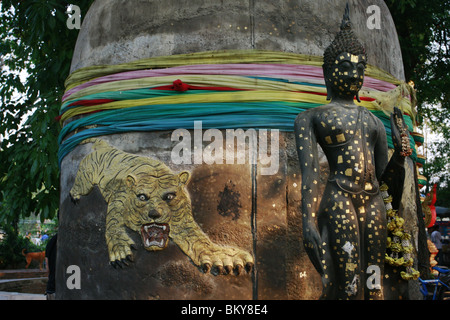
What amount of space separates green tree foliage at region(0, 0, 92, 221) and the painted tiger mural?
3828 millimetres

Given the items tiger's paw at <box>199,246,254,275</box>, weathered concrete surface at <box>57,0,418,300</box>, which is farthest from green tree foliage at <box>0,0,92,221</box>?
tiger's paw at <box>199,246,254,275</box>

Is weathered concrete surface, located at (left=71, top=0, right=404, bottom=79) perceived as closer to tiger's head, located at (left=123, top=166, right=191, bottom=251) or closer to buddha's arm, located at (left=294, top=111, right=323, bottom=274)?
tiger's head, located at (left=123, top=166, right=191, bottom=251)

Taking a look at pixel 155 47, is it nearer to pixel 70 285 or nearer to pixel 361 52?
pixel 361 52

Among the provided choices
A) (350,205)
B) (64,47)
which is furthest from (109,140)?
(64,47)

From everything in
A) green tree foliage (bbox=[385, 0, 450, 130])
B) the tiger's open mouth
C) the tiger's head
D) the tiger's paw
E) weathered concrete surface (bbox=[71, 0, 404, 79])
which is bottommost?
the tiger's paw

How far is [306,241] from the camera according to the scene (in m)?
4.09

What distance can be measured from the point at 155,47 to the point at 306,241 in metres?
2.58

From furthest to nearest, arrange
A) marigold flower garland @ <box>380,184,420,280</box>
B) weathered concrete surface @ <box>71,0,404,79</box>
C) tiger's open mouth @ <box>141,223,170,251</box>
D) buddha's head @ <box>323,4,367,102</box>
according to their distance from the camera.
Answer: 1. weathered concrete surface @ <box>71,0,404,79</box>
2. tiger's open mouth @ <box>141,223,170,251</box>
3. marigold flower garland @ <box>380,184,420,280</box>
4. buddha's head @ <box>323,4,367,102</box>

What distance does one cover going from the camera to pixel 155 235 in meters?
5.14

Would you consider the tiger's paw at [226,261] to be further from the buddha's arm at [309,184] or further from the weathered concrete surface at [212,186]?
the buddha's arm at [309,184]

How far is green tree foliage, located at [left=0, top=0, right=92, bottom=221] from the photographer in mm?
8945

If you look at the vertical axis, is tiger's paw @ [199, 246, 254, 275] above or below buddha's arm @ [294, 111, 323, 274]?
below

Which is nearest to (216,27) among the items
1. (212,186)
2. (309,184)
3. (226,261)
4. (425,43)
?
(212,186)

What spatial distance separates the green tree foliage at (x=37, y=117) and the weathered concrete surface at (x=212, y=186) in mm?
3101
